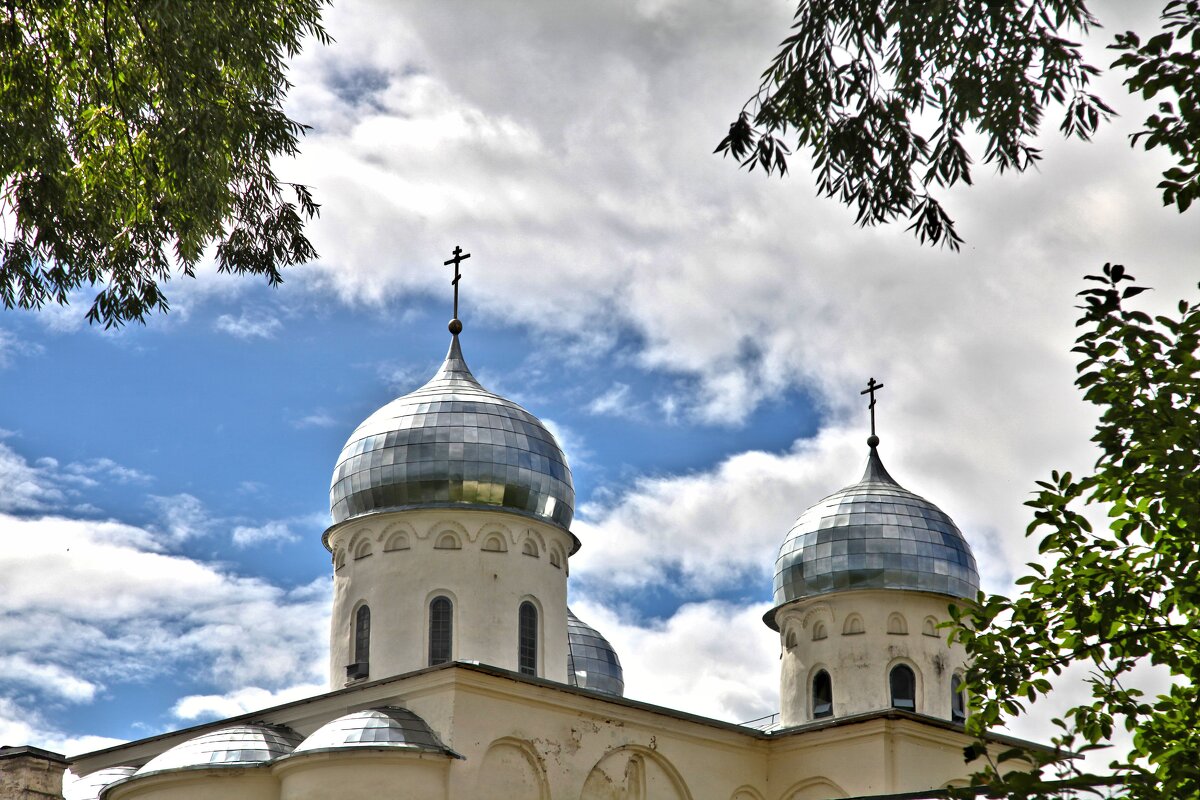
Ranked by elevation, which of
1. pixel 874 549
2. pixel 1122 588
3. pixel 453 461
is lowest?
pixel 1122 588

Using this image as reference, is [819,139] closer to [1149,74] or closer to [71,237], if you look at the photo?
[1149,74]

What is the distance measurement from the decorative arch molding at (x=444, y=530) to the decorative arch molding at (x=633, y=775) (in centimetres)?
370

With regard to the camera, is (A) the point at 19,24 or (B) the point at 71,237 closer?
(A) the point at 19,24

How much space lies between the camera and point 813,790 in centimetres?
2334

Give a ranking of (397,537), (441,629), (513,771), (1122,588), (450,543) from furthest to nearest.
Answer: (397,537)
(450,543)
(441,629)
(513,771)
(1122,588)

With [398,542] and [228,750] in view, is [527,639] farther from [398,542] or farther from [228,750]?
[228,750]

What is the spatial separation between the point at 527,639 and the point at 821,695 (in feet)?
17.6

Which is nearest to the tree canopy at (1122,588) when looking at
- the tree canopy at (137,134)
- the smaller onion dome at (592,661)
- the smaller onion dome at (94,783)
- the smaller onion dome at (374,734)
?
the tree canopy at (137,134)

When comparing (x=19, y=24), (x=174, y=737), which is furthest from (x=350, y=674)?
(x=19, y=24)

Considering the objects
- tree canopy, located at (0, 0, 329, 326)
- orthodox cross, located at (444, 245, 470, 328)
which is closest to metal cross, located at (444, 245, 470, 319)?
orthodox cross, located at (444, 245, 470, 328)

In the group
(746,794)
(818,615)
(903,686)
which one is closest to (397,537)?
(746,794)

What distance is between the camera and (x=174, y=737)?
75.9ft

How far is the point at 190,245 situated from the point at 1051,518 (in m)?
6.14

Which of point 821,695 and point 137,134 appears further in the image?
point 821,695
